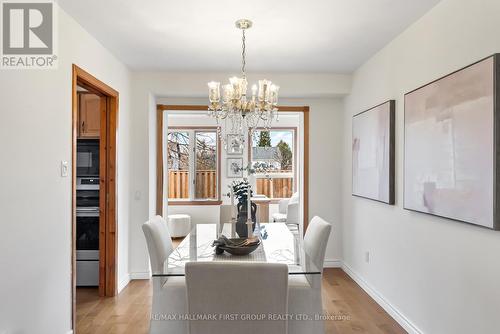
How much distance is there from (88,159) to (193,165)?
3558mm

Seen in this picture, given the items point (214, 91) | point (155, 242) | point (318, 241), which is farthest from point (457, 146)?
point (155, 242)

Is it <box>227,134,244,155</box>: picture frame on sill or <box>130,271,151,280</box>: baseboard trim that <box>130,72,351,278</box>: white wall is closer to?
<box>130,271,151,280</box>: baseboard trim

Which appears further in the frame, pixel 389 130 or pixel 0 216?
pixel 389 130

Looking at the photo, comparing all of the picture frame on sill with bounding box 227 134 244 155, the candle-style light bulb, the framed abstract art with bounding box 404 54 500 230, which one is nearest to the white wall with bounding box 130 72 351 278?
the candle-style light bulb

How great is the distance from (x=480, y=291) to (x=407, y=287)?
0.92m

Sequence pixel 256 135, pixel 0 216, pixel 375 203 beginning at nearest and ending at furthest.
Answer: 1. pixel 0 216
2. pixel 375 203
3. pixel 256 135

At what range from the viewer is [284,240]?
9.62 feet

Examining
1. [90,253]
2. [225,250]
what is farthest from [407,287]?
[90,253]

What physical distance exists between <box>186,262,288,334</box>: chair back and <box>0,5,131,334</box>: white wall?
111cm

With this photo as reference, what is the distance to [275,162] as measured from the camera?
7.54 m

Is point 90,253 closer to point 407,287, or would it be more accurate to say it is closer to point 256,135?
point 407,287

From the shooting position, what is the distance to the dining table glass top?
7.02 ft

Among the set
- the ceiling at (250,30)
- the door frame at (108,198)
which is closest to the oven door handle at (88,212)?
the door frame at (108,198)

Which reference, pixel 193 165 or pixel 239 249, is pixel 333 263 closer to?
pixel 239 249
